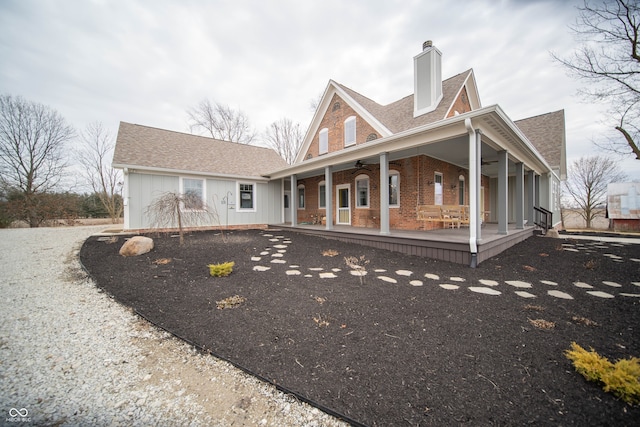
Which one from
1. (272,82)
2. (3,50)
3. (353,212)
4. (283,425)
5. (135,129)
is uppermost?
(272,82)

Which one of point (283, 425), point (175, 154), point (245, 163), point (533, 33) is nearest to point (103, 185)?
point (175, 154)

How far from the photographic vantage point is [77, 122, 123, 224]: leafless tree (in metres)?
19.8

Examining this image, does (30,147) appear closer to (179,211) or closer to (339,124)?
(179,211)

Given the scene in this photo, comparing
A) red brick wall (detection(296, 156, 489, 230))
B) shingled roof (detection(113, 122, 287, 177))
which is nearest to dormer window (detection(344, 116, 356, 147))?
red brick wall (detection(296, 156, 489, 230))

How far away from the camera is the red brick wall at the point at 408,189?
27.9 feet

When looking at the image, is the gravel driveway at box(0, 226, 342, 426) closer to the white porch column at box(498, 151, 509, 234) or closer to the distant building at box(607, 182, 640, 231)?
the white porch column at box(498, 151, 509, 234)

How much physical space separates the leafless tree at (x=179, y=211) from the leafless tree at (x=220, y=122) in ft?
47.8

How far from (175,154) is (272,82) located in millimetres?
8172

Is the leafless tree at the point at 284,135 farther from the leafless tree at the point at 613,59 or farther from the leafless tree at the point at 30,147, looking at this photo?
the leafless tree at the point at 613,59

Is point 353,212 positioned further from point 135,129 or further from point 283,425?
point 135,129

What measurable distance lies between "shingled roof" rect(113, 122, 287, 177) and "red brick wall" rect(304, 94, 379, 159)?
4190mm

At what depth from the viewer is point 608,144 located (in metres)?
12.9

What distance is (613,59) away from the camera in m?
10.9

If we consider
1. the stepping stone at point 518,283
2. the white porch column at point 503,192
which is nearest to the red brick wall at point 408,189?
the white porch column at point 503,192
